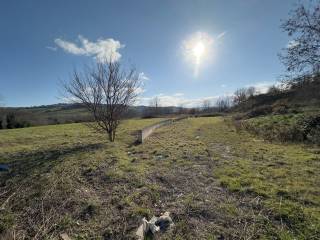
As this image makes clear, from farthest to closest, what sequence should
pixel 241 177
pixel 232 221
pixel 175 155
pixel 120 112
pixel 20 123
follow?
pixel 20 123 → pixel 120 112 → pixel 175 155 → pixel 241 177 → pixel 232 221

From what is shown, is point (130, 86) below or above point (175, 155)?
above

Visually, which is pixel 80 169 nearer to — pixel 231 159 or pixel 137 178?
pixel 137 178

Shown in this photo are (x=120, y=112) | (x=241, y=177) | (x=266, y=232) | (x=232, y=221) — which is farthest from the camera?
(x=120, y=112)

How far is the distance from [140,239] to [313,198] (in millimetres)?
3416

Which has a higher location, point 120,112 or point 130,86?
point 130,86

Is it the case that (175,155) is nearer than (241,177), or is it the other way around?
(241,177)

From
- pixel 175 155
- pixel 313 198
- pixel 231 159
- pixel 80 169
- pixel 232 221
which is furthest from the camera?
pixel 175 155

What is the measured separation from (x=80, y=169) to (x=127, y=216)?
3427 millimetres

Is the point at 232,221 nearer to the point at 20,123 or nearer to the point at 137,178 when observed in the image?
the point at 137,178

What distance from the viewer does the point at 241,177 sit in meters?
5.95

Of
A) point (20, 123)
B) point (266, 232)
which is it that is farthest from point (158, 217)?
point (20, 123)

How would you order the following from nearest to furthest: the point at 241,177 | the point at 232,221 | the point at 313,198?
the point at 232,221 → the point at 313,198 → the point at 241,177

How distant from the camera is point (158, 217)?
412cm

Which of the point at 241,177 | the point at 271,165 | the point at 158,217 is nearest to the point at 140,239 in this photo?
the point at 158,217
